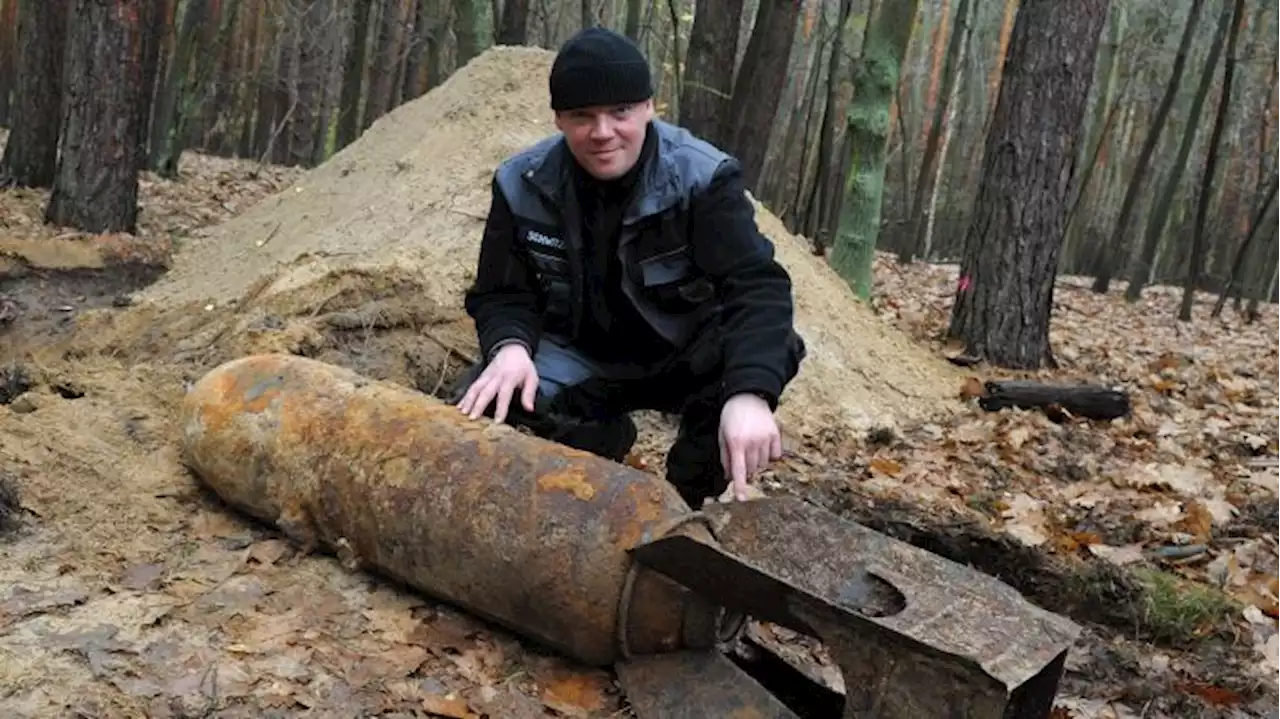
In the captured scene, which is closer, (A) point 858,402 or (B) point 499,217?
(B) point 499,217

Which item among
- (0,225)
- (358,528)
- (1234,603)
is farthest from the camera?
(0,225)

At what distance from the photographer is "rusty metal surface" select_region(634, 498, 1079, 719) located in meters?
2.11

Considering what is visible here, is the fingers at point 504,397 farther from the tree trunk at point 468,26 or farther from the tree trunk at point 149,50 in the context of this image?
the tree trunk at point 468,26

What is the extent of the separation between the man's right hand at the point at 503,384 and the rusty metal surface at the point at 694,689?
793mm

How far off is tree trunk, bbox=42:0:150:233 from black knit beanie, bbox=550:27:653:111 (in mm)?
5995

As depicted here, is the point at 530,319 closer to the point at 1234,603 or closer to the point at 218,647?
the point at 218,647

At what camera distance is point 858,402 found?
6.33m

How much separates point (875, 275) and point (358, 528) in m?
10.1

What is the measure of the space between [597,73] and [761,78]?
673 centimetres

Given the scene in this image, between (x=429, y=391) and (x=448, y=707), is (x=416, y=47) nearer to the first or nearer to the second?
(x=429, y=391)

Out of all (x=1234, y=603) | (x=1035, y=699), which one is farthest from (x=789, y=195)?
(x=1035, y=699)

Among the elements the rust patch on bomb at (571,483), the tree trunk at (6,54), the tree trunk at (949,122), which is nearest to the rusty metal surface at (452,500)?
the rust patch on bomb at (571,483)

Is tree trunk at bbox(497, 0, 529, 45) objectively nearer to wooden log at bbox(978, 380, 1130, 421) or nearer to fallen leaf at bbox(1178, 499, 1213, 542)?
wooden log at bbox(978, 380, 1130, 421)

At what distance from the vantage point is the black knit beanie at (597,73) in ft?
9.46
